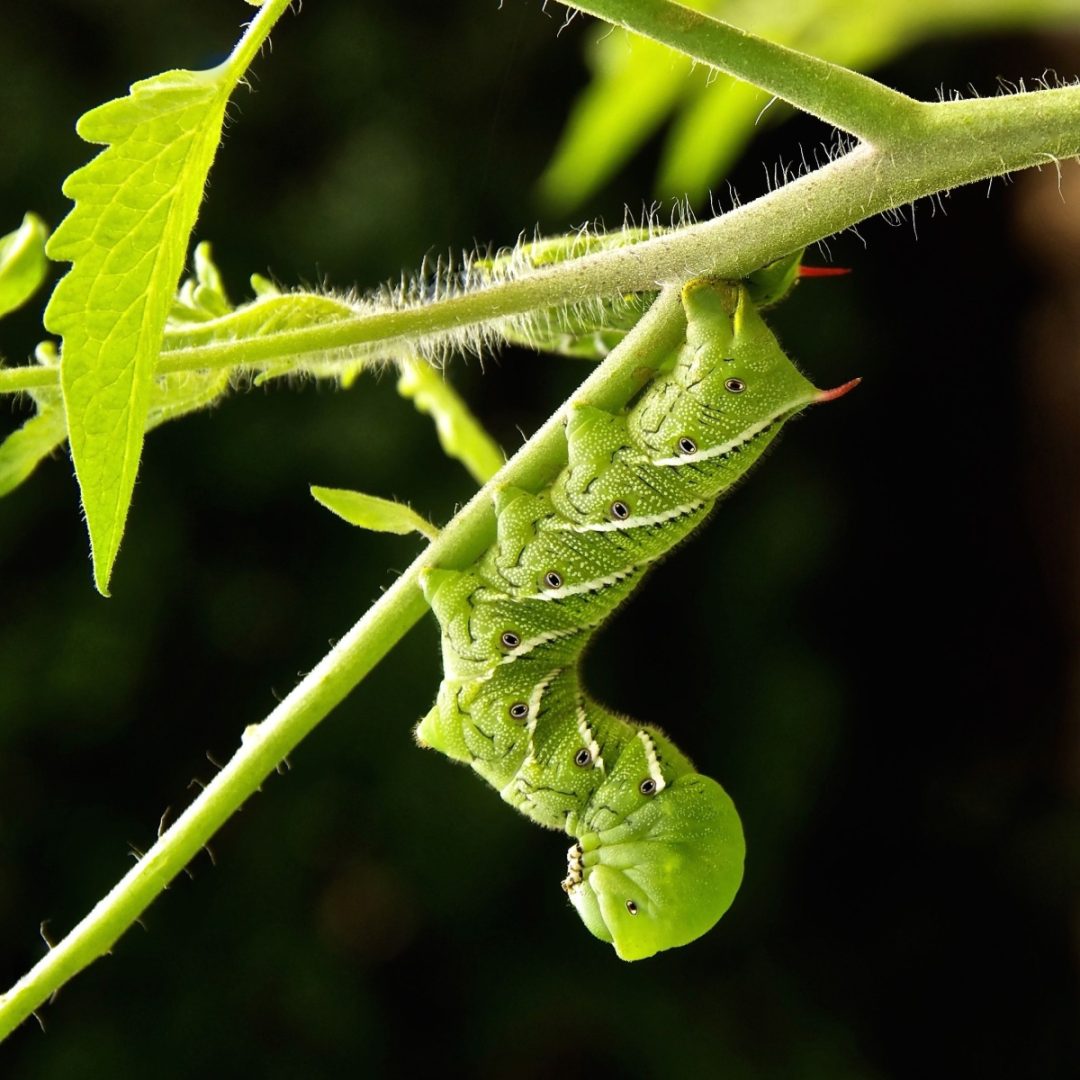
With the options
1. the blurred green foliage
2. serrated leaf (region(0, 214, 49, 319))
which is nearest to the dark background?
the blurred green foliage

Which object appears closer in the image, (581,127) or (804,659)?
(581,127)

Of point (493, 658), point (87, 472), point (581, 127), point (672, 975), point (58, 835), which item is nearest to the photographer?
point (87, 472)

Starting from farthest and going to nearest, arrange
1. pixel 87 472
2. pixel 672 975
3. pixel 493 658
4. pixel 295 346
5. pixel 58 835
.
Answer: pixel 672 975
pixel 58 835
pixel 493 658
pixel 295 346
pixel 87 472

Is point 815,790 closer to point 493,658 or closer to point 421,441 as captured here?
point 421,441

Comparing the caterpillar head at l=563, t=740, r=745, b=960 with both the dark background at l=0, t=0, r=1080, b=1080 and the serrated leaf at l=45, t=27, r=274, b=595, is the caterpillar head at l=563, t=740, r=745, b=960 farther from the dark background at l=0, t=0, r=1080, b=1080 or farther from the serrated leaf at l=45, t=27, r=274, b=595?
the dark background at l=0, t=0, r=1080, b=1080

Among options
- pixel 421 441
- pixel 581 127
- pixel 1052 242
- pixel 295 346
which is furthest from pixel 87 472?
pixel 1052 242

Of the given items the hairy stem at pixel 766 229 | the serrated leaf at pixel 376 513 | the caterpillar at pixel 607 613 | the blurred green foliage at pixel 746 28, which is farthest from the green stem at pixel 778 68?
the blurred green foliage at pixel 746 28

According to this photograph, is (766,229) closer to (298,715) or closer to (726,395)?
(726,395)

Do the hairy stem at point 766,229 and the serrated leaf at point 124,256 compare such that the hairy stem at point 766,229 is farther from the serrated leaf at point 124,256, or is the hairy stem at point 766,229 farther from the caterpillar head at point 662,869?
Result: the caterpillar head at point 662,869
